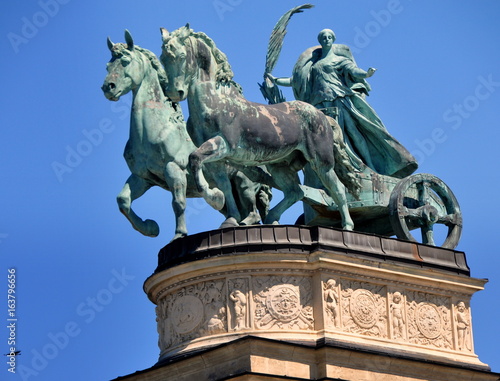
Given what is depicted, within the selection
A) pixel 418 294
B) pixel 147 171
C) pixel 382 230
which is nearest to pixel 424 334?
pixel 418 294

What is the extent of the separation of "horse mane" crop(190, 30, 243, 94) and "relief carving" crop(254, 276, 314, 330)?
4165mm

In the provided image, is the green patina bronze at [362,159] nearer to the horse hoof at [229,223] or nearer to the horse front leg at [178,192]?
the horse hoof at [229,223]

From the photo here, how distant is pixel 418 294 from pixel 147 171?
5.93 m

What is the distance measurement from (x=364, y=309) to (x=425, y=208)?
3.29 meters

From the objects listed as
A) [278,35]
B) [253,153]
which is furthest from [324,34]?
[253,153]

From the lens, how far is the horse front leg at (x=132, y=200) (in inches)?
1469

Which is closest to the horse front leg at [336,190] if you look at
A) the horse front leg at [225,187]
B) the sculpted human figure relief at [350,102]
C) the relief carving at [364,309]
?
the relief carving at [364,309]

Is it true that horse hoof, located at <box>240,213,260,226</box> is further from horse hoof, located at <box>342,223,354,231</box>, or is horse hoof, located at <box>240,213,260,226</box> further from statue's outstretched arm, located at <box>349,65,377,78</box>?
statue's outstretched arm, located at <box>349,65,377,78</box>

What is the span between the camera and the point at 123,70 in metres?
37.2

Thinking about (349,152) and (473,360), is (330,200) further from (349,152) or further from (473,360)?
(473,360)

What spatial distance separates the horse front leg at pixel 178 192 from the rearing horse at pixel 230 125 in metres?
0.75

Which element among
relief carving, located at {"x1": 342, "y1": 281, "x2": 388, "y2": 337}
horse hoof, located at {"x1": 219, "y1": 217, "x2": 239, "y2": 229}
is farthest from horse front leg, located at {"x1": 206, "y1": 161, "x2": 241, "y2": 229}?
relief carving, located at {"x1": 342, "y1": 281, "x2": 388, "y2": 337}

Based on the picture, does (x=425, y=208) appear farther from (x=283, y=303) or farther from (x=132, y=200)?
(x=132, y=200)

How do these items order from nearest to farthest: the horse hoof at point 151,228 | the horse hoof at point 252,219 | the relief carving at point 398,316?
the relief carving at point 398,316, the horse hoof at point 151,228, the horse hoof at point 252,219
